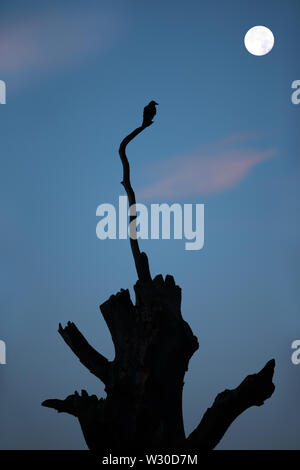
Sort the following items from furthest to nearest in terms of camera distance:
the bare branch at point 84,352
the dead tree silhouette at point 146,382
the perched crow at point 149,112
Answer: the perched crow at point 149,112 < the bare branch at point 84,352 < the dead tree silhouette at point 146,382

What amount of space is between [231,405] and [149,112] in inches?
239

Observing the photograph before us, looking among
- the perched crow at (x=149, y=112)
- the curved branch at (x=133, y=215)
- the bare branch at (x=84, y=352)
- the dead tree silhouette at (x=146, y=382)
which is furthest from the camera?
the perched crow at (x=149, y=112)

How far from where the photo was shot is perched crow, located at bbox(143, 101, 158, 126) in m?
11.1

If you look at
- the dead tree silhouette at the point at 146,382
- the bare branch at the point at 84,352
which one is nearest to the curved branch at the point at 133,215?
the dead tree silhouette at the point at 146,382

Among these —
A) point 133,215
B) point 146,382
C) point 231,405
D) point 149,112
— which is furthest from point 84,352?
point 149,112

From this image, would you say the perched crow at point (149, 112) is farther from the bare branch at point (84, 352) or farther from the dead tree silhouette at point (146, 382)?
the bare branch at point (84, 352)

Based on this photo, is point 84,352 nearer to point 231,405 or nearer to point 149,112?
point 231,405

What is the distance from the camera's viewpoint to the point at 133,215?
36.0ft

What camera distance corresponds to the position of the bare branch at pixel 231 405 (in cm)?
952

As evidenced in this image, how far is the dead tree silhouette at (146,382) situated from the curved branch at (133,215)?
22mm
